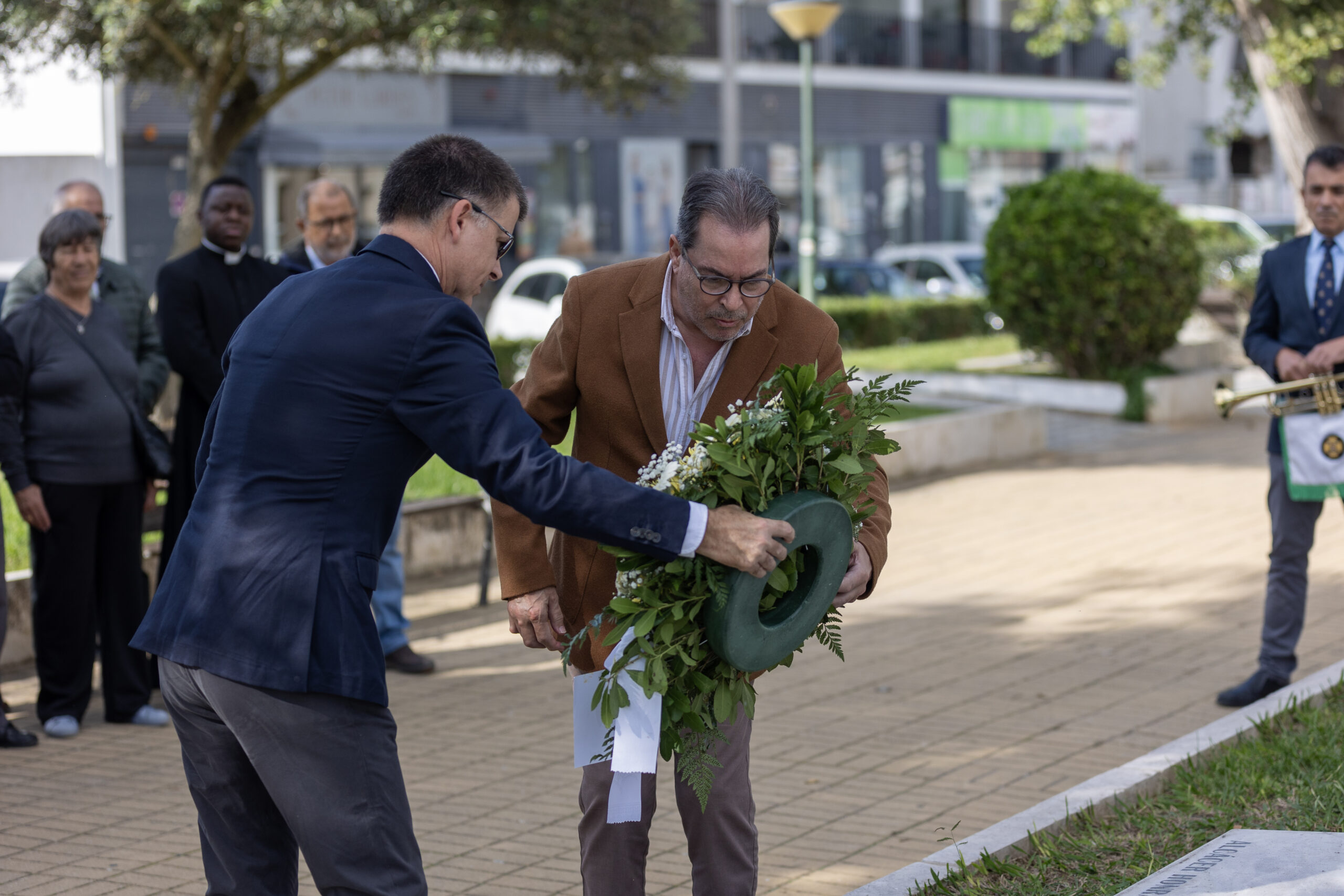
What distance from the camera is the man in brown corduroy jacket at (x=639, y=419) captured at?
3.51 metres

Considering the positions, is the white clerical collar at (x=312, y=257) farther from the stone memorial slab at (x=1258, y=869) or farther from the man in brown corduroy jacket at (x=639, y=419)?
the stone memorial slab at (x=1258, y=869)

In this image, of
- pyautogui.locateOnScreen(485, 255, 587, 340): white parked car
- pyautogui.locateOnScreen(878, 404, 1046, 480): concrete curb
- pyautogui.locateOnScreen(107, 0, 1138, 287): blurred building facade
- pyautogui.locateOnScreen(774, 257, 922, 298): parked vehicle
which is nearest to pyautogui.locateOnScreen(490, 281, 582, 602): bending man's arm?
pyautogui.locateOnScreen(878, 404, 1046, 480): concrete curb

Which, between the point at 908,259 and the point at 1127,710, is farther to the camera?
the point at 908,259

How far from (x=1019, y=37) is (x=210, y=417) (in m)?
41.5

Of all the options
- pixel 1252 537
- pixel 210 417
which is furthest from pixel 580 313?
pixel 1252 537

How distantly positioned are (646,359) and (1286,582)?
3.80m

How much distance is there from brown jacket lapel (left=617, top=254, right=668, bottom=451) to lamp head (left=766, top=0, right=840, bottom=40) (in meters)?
14.7

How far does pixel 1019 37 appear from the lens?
41969 mm

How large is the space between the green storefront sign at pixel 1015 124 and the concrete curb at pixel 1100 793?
3555cm

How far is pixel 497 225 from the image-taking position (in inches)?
124

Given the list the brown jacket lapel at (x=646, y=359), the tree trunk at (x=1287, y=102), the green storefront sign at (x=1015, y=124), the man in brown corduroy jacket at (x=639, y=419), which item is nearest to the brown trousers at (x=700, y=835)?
the man in brown corduroy jacket at (x=639, y=419)

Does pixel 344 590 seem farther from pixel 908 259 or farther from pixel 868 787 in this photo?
pixel 908 259

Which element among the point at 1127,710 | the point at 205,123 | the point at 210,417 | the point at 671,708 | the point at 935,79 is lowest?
the point at 1127,710

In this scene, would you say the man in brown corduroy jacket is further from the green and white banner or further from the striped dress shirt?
the green and white banner
